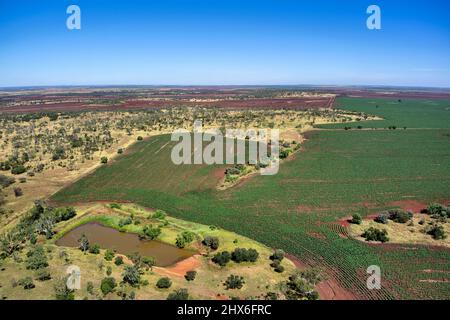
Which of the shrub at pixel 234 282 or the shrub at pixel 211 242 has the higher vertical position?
the shrub at pixel 211 242

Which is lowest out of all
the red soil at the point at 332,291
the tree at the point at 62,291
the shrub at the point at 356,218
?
the red soil at the point at 332,291

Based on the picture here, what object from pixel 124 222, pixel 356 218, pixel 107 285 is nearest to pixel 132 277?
pixel 107 285

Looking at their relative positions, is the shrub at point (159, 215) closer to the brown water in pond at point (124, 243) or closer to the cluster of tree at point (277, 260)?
the brown water in pond at point (124, 243)

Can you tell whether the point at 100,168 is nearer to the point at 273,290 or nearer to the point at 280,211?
the point at 280,211

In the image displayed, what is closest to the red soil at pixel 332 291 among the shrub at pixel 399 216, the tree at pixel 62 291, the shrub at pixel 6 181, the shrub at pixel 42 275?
the shrub at pixel 399 216

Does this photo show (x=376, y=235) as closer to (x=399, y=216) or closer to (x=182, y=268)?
(x=399, y=216)

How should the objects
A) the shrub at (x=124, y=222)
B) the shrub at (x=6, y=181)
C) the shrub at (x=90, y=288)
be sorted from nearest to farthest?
the shrub at (x=90, y=288) < the shrub at (x=124, y=222) < the shrub at (x=6, y=181)
